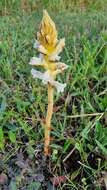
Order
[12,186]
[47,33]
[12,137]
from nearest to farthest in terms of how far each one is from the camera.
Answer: [47,33], [12,186], [12,137]

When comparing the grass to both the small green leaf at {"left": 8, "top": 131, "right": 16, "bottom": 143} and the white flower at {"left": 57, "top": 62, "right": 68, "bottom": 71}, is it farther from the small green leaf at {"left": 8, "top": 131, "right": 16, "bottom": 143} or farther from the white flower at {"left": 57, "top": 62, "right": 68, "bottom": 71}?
the white flower at {"left": 57, "top": 62, "right": 68, "bottom": 71}

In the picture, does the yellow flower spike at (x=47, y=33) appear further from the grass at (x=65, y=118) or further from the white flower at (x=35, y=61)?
the grass at (x=65, y=118)

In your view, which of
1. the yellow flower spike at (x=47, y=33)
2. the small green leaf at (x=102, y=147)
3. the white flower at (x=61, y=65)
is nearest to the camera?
the yellow flower spike at (x=47, y=33)

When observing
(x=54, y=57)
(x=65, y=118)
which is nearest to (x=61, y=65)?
(x=54, y=57)

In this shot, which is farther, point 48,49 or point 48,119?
point 48,119

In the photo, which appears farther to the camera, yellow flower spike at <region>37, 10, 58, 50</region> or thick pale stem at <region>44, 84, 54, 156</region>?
thick pale stem at <region>44, 84, 54, 156</region>

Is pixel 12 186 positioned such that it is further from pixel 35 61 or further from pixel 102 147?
pixel 35 61

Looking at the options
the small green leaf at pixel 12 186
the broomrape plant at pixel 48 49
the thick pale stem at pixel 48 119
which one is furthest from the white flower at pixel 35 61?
the small green leaf at pixel 12 186

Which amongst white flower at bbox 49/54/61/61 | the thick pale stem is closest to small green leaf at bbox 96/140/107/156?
the thick pale stem
